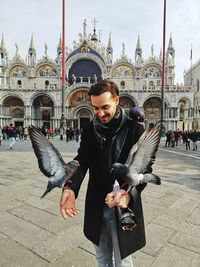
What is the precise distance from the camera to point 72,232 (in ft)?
9.46

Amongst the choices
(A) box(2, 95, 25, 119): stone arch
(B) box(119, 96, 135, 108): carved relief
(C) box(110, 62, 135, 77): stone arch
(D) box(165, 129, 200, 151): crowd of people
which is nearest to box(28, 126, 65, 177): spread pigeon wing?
(D) box(165, 129, 200, 151): crowd of people

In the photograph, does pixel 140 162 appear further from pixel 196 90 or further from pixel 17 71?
pixel 196 90

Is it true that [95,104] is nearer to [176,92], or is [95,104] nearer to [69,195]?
[69,195]

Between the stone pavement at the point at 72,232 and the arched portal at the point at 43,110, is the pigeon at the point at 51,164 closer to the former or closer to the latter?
the stone pavement at the point at 72,232

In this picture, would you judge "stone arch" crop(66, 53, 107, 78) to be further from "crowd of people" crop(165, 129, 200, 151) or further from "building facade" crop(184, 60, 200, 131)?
"crowd of people" crop(165, 129, 200, 151)

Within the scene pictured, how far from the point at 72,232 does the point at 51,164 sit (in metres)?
1.98

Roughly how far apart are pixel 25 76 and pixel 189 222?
119ft

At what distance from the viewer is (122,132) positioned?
137 cm

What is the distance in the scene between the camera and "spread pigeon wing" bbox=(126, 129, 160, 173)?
116 centimetres

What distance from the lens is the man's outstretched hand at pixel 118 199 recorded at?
1138 mm

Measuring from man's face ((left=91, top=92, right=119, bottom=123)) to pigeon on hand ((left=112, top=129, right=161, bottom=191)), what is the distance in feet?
0.93

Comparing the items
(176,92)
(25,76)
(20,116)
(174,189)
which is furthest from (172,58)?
(174,189)

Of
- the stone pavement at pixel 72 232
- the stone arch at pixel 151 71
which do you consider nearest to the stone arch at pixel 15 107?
the stone arch at pixel 151 71

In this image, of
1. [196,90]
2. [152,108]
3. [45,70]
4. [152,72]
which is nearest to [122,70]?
[152,72]
